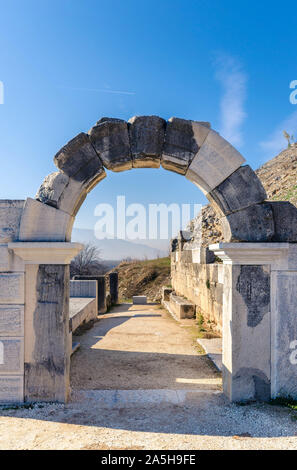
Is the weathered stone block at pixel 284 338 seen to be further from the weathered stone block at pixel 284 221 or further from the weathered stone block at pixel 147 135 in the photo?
the weathered stone block at pixel 147 135

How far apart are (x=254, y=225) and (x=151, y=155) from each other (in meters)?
1.57

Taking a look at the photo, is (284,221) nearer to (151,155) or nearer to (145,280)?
(151,155)

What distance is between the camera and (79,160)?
396cm

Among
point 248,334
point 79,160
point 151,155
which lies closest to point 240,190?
point 151,155

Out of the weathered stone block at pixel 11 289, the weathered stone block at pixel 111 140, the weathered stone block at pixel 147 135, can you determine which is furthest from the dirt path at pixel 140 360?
the weathered stone block at pixel 147 135

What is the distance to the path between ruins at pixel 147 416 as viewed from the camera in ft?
9.88

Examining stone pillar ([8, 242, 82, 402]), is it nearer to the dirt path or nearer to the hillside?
the dirt path

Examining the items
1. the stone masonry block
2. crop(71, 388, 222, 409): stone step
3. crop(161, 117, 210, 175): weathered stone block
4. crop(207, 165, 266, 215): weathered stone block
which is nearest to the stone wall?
crop(71, 388, 222, 409): stone step

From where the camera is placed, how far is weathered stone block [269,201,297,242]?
3.99 m

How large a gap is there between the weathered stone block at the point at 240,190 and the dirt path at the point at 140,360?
2.57 meters

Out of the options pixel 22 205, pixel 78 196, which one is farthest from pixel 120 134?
pixel 22 205

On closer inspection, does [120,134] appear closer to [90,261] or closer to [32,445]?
[32,445]

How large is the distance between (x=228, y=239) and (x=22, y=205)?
264cm
